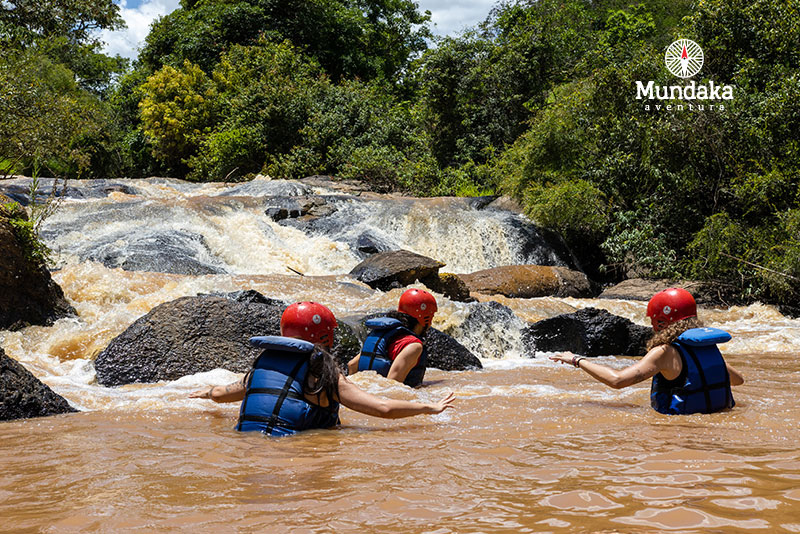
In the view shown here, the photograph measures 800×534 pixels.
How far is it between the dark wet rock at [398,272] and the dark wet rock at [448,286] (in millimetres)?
101

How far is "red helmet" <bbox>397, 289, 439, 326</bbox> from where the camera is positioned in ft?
17.5

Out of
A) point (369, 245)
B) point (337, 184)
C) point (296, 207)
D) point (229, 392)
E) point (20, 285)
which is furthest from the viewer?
point (337, 184)

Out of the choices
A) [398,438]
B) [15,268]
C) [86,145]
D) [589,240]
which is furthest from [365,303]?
[86,145]

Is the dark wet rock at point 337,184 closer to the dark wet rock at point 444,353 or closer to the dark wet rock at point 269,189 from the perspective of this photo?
the dark wet rock at point 269,189

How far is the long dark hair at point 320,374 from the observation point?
3648 mm

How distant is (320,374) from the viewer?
12.0ft

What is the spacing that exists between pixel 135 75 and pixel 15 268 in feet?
96.5

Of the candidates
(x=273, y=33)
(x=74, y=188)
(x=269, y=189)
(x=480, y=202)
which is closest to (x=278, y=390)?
(x=480, y=202)

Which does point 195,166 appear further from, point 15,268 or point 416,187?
point 15,268

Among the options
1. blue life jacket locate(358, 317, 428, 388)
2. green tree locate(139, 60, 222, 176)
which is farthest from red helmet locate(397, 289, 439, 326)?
green tree locate(139, 60, 222, 176)

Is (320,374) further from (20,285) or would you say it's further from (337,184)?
(337,184)

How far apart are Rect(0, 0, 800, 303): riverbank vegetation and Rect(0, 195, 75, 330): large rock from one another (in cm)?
184

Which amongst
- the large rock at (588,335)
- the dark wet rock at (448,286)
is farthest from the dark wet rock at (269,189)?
the large rock at (588,335)

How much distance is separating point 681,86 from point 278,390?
15887 mm
